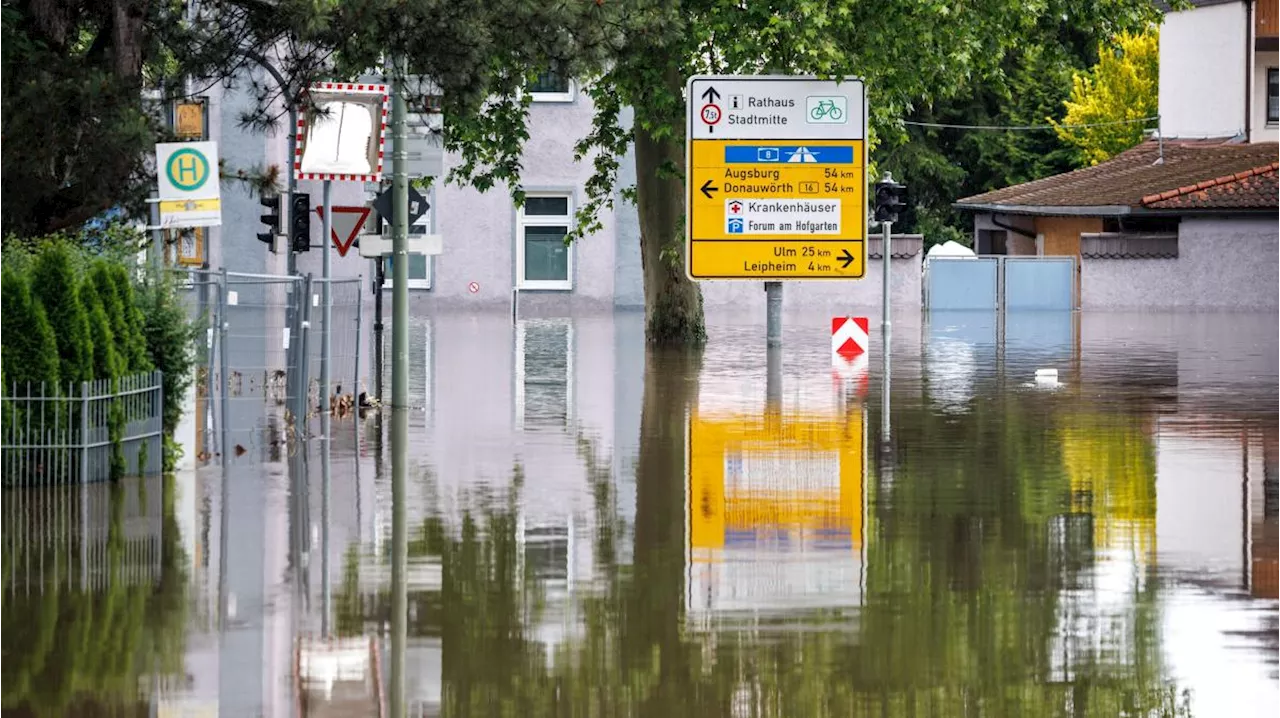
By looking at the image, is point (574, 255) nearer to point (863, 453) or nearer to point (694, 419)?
point (694, 419)

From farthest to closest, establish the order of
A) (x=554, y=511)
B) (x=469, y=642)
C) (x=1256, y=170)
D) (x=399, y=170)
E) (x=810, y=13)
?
(x=1256, y=170), (x=810, y=13), (x=399, y=170), (x=554, y=511), (x=469, y=642)

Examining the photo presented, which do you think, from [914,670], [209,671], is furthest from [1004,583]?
[209,671]

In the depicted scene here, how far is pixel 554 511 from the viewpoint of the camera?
14.0 m

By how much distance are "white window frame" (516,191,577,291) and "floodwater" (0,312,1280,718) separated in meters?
37.6

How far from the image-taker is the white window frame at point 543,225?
6000 cm

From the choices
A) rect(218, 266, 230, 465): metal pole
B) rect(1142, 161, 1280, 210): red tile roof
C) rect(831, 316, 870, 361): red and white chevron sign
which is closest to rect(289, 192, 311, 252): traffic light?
rect(831, 316, 870, 361): red and white chevron sign

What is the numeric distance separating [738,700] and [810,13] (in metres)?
25.0

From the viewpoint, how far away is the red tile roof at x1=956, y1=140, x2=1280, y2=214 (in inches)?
2276

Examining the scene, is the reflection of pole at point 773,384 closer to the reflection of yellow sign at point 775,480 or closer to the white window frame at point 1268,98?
the reflection of yellow sign at point 775,480

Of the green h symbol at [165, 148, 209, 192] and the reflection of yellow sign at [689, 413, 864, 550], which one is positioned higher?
the green h symbol at [165, 148, 209, 192]

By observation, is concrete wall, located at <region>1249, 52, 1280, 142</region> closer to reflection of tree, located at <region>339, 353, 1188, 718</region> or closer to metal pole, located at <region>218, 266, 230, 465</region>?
metal pole, located at <region>218, 266, 230, 465</region>

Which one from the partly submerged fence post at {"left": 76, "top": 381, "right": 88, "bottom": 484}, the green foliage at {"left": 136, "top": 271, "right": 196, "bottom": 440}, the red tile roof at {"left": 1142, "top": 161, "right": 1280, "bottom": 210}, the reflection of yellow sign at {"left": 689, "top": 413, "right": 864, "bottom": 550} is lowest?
the reflection of yellow sign at {"left": 689, "top": 413, "right": 864, "bottom": 550}

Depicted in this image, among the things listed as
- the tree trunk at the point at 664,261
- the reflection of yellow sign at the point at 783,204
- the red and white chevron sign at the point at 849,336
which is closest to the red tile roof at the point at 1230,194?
the tree trunk at the point at 664,261

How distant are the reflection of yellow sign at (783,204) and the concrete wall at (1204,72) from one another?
112 ft
